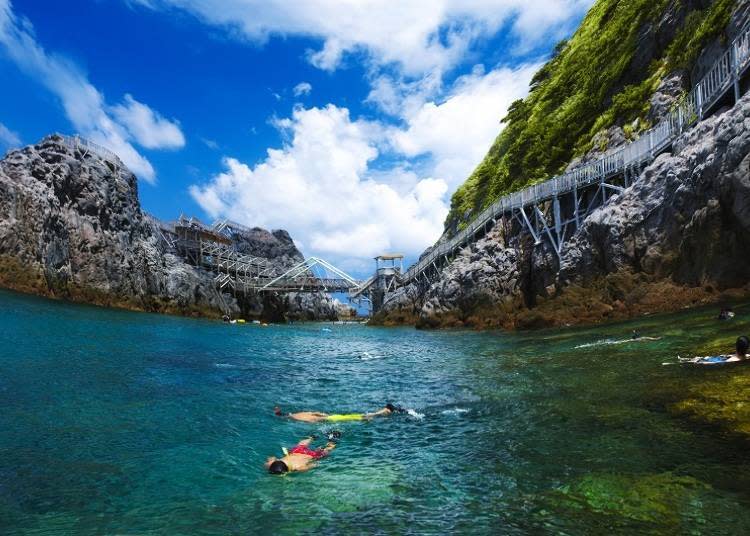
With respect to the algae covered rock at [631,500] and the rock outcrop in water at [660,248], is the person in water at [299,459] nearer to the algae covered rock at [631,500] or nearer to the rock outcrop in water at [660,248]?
the algae covered rock at [631,500]

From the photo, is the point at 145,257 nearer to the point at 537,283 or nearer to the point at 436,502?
the point at 537,283

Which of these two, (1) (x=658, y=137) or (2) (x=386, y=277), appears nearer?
(1) (x=658, y=137)

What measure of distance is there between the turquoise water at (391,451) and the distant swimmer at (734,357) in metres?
0.90

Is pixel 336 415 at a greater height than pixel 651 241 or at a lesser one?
lesser

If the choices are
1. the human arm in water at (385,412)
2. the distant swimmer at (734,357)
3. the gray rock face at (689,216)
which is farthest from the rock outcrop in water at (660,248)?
the human arm in water at (385,412)

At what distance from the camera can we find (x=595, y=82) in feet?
146

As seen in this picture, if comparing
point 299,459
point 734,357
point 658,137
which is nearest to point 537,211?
point 658,137

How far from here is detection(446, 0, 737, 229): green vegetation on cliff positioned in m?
35.4

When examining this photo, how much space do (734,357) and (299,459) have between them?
1101 centimetres

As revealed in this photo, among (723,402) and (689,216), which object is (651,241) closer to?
(689,216)

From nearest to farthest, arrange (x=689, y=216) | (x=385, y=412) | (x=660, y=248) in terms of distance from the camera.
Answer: (x=385, y=412) < (x=689, y=216) < (x=660, y=248)

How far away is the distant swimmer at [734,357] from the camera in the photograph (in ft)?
37.9

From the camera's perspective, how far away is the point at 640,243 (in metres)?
25.4

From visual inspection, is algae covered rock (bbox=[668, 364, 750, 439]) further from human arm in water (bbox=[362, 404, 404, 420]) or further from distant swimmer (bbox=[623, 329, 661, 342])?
human arm in water (bbox=[362, 404, 404, 420])
